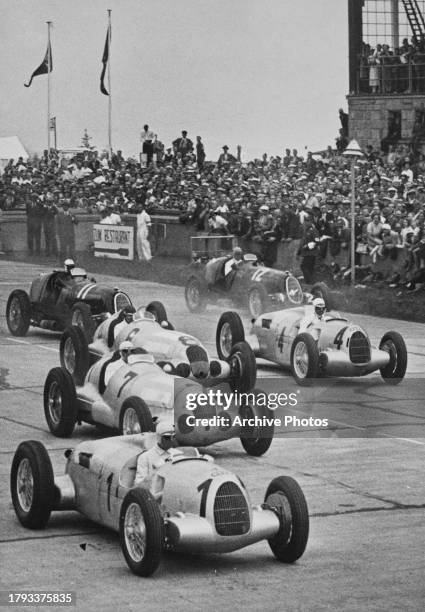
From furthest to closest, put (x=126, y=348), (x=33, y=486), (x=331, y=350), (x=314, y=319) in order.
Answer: (x=314, y=319) → (x=331, y=350) → (x=126, y=348) → (x=33, y=486)

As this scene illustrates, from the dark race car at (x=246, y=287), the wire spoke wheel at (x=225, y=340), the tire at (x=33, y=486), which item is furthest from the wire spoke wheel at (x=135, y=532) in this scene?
the dark race car at (x=246, y=287)

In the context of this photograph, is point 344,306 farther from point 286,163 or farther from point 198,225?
point 286,163

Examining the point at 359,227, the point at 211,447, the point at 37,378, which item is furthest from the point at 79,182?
the point at 211,447

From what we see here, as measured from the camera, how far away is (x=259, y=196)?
36688mm

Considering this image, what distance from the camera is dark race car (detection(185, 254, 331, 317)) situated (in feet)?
87.5

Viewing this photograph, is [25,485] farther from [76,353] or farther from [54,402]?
[76,353]

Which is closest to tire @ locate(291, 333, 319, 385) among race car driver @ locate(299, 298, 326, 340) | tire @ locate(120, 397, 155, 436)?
race car driver @ locate(299, 298, 326, 340)

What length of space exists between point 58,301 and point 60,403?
9.18 meters

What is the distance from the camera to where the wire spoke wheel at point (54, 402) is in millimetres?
16125

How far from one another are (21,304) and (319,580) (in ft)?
50.7

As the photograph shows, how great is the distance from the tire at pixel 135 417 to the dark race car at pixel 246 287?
36.5 feet

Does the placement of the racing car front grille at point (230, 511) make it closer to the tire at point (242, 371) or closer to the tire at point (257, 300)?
the tire at point (242, 371)

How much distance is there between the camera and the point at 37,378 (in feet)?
68.1

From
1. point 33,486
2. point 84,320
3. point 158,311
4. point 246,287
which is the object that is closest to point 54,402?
point 33,486
